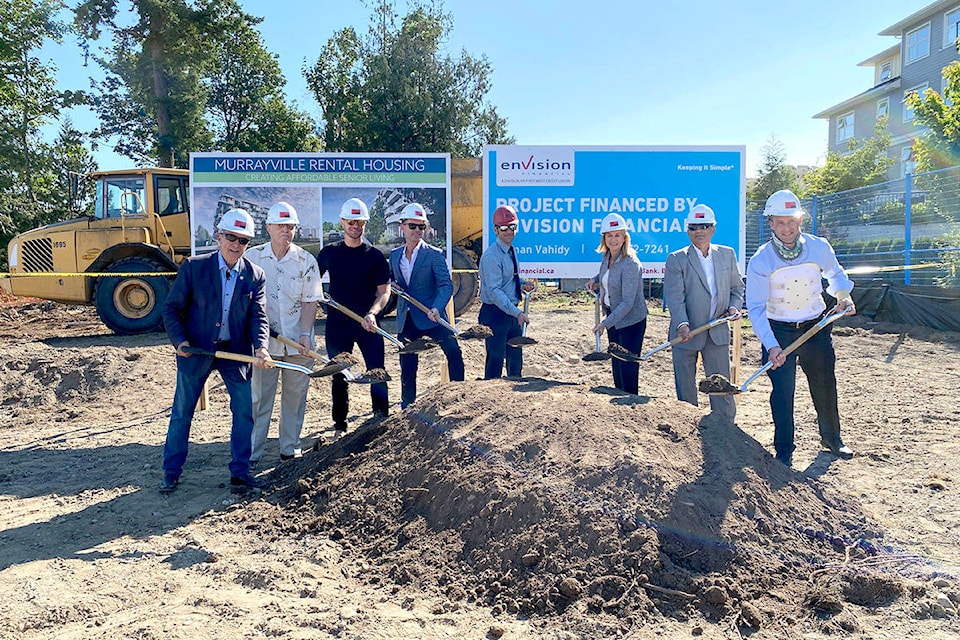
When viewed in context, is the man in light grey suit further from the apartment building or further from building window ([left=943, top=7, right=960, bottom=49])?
building window ([left=943, top=7, right=960, bottom=49])

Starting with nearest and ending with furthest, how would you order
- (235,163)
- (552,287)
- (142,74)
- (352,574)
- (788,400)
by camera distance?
(352,574)
(788,400)
(235,163)
(552,287)
(142,74)

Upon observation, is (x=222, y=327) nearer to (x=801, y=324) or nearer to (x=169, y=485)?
(x=169, y=485)

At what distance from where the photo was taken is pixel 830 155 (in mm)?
33312

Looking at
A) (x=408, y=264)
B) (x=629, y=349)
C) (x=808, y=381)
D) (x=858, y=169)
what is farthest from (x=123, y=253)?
(x=858, y=169)

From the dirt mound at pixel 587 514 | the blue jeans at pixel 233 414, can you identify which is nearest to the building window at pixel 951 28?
the dirt mound at pixel 587 514

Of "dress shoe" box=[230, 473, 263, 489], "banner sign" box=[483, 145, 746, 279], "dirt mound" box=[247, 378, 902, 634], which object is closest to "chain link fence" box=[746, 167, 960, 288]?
"banner sign" box=[483, 145, 746, 279]

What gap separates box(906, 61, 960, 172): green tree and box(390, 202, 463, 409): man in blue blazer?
530 inches

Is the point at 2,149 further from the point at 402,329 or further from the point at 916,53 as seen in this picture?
the point at 916,53

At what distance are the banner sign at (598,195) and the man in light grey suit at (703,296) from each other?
322cm

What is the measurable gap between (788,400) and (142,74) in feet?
76.4

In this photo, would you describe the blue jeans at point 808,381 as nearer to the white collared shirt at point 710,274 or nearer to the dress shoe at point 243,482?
the white collared shirt at point 710,274

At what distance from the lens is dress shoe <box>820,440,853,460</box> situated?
5360mm

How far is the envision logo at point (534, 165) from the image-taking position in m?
8.56

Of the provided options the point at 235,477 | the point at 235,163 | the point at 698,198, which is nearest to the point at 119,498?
the point at 235,477
